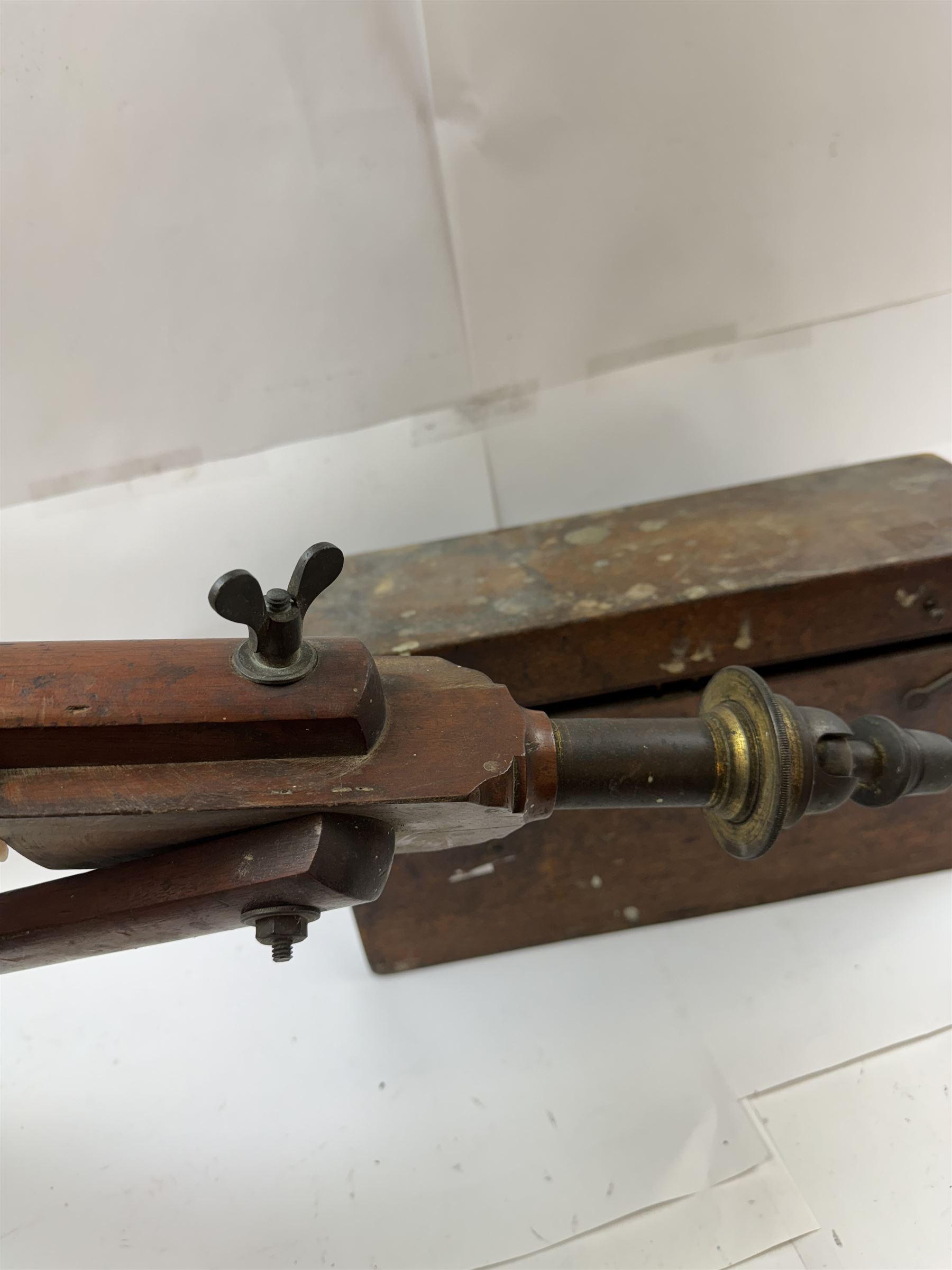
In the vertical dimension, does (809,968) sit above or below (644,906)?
below

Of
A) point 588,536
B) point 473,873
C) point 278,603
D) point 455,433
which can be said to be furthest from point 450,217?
point 473,873

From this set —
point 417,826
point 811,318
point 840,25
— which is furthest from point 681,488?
point 417,826

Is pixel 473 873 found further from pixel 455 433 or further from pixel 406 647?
pixel 455 433

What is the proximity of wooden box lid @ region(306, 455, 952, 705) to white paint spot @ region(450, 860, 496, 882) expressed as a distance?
29 centimetres

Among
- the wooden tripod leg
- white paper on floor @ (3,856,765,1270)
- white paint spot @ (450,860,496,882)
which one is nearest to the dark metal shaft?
the wooden tripod leg

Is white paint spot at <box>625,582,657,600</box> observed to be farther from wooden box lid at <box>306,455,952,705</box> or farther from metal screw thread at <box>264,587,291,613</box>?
metal screw thread at <box>264,587,291,613</box>

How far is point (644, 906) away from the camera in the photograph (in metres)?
1.34

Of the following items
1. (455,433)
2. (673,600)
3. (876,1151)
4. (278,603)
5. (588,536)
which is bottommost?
(876,1151)

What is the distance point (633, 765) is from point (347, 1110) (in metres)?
0.75

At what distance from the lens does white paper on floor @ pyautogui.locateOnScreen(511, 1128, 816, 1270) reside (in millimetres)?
990

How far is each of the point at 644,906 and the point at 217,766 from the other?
2.89 ft

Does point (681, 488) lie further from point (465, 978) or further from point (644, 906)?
point (465, 978)

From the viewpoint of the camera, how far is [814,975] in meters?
1.27

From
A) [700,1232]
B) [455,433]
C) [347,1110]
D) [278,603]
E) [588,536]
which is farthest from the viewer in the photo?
[455,433]
